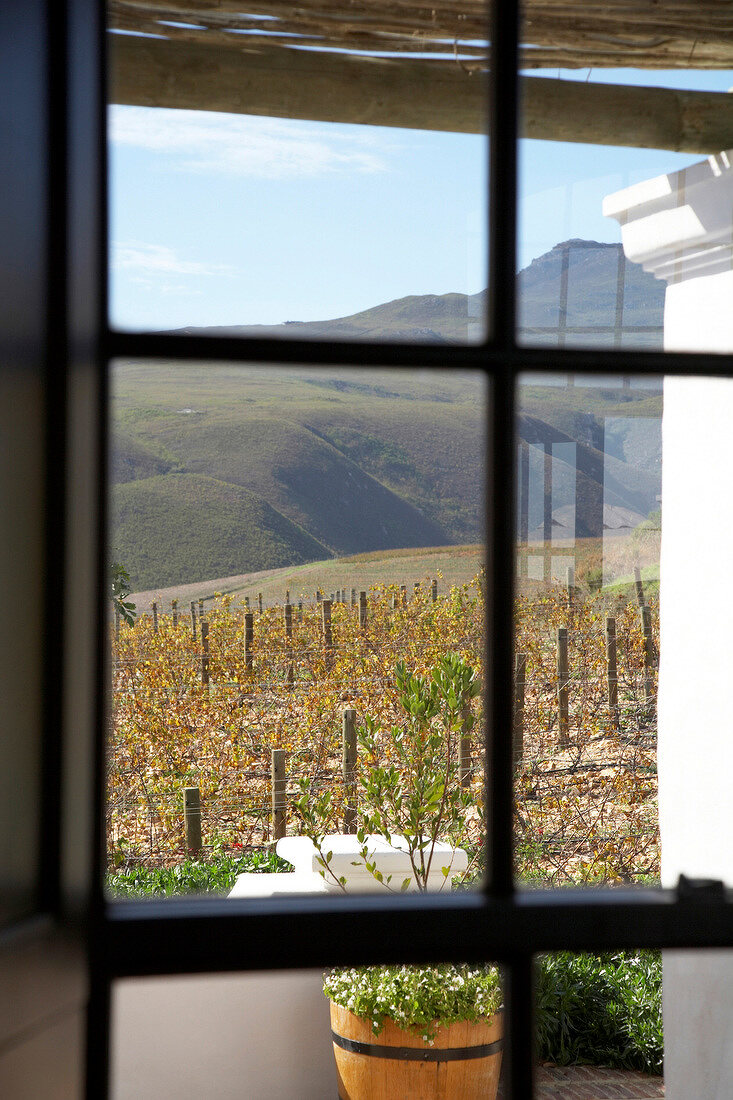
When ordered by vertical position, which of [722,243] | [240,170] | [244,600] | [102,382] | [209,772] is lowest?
[209,772]

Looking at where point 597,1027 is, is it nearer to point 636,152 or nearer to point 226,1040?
point 226,1040

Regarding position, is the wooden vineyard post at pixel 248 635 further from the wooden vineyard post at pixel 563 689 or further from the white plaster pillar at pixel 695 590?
the white plaster pillar at pixel 695 590

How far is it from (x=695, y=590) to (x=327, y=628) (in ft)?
3.47

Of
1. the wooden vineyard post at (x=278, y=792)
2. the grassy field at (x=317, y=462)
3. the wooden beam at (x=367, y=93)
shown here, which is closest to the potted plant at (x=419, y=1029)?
the wooden vineyard post at (x=278, y=792)

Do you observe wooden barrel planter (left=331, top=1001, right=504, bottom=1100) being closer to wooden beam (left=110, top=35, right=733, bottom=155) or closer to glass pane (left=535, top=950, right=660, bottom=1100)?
glass pane (left=535, top=950, right=660, bottom=1100)

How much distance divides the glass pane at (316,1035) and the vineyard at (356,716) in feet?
1.14

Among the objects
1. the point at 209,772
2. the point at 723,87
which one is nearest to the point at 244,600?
the point at 209,772

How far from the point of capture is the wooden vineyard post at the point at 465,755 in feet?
7.49

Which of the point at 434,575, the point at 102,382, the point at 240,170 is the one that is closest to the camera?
the point at 102,382

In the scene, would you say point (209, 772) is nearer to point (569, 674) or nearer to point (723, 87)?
point (569, 674)

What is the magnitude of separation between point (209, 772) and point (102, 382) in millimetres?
1914

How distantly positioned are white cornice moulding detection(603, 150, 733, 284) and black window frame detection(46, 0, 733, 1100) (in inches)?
23.2

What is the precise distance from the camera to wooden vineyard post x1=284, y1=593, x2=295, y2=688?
2230mm

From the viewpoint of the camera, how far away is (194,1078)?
76.0 inches
